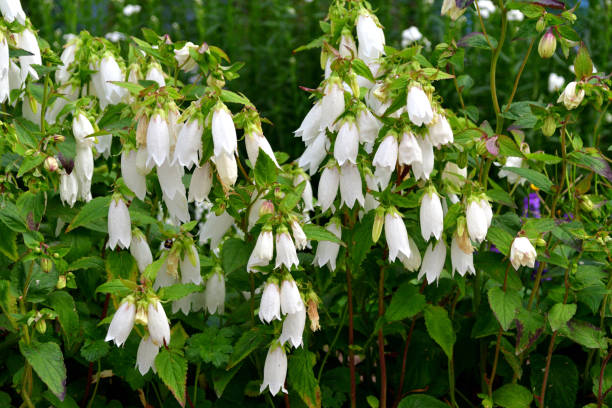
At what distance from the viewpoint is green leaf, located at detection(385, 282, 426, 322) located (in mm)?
2172

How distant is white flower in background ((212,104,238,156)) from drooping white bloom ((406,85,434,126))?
1.45 ft

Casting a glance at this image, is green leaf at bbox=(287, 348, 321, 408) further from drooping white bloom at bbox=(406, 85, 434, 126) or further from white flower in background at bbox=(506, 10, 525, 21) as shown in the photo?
white flower in background at bbox=(506, 10, 525, 21)

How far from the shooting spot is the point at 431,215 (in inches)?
77.9

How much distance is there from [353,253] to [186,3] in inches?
211

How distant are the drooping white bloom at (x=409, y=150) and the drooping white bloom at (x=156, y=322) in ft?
2.30

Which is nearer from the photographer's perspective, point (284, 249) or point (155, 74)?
point (284, 249)

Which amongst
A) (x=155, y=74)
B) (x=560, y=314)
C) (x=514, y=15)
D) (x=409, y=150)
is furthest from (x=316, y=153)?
(x=514, y=15)

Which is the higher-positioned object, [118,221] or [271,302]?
[118,221]

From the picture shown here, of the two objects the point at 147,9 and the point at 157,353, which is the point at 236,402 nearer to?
the point at 157,353

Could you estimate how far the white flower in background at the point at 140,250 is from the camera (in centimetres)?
222

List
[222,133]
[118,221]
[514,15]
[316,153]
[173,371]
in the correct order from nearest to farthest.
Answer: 1. [222,133]
2. [173,371]
3. [118,221]
4. [316,153]
5. [514,15]

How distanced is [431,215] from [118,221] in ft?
2.76

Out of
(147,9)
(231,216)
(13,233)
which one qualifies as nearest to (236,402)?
(231,216)

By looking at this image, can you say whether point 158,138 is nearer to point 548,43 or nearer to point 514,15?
point 548,43
